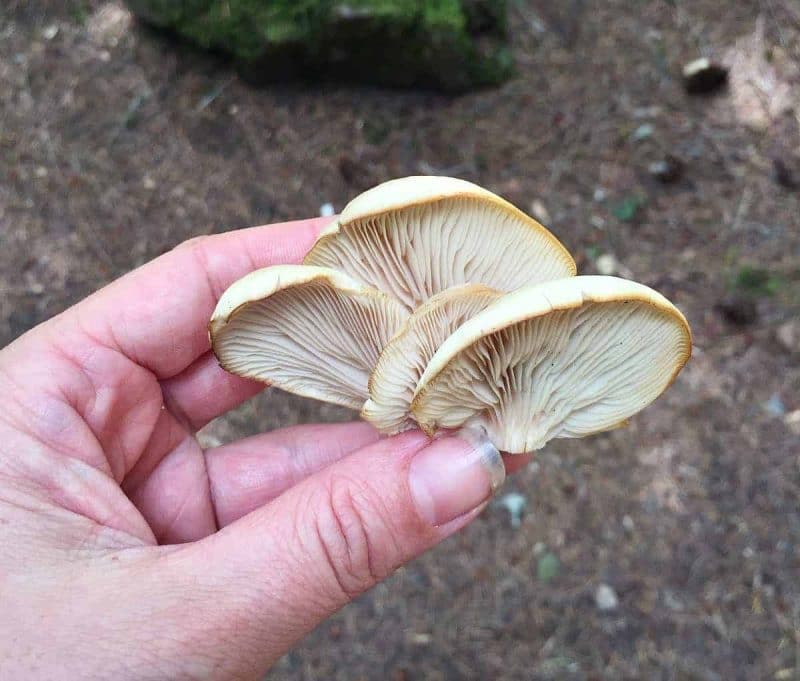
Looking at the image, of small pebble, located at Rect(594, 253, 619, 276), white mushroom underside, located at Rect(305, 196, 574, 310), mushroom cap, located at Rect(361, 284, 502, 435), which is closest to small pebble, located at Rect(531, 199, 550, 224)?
small pebble, located at Rect(594, 253, 619, 276)

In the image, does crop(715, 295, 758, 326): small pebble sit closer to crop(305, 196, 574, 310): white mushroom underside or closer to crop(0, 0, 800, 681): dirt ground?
crop(0, 0, 800, 681): dirt ground

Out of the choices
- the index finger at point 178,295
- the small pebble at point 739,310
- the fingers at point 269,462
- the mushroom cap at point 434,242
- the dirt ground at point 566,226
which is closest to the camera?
the mushroom cap at point 434,242

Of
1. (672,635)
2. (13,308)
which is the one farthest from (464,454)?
(13,308)

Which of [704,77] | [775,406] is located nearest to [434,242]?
[775,406]

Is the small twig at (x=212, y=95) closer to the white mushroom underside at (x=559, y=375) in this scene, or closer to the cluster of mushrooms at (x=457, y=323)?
the cluster of mushrooms at (x=457, y=323)

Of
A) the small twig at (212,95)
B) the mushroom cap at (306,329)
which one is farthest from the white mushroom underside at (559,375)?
the small twig at (212,95)

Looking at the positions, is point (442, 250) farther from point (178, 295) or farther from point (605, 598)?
point (605, 598)

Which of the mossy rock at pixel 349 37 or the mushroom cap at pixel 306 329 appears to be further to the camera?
the mossy rock at pixel 349 37
